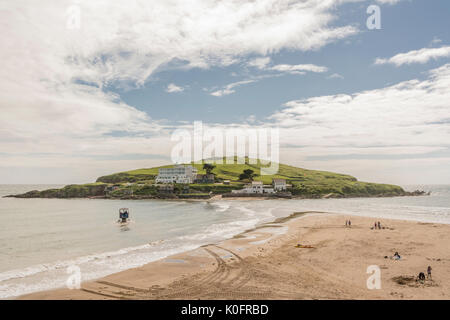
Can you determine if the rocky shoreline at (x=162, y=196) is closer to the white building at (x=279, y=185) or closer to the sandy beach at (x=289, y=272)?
the white building at (x=279, y=185)

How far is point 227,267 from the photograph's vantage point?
80.5 ft

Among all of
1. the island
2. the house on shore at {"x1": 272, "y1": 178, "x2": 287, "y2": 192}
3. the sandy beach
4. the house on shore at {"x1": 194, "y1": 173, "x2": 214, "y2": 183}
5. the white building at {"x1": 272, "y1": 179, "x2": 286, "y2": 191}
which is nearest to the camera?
the sandy beach

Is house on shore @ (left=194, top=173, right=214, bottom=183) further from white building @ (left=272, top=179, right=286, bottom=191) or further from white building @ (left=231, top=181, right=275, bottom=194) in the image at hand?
white building @ (left=272, top=179, right=286, bottom=191)

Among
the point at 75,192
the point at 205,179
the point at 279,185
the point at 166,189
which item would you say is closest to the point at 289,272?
the point at 166,189

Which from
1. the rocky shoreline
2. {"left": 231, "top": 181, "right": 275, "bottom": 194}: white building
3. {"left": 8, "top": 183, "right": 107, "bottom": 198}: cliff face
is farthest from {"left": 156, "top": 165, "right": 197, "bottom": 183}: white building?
{"left": 231, "top": 181, "right": 275, "bottom": 194}: white building

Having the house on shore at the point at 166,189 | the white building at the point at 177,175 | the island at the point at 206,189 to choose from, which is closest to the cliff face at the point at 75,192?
the island at the point at 206,189

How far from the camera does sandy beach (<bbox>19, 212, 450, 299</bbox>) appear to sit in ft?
60.4

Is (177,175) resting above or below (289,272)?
above

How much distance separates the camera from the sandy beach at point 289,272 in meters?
18.4

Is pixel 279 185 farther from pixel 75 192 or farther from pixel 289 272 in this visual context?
pixel 289 272

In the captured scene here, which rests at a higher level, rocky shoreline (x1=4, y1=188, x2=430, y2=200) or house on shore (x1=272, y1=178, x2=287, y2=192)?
house on shore (x1=272, y1=178, x2=287, y2=192)

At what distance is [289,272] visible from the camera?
22766mm

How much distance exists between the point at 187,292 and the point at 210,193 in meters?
122
